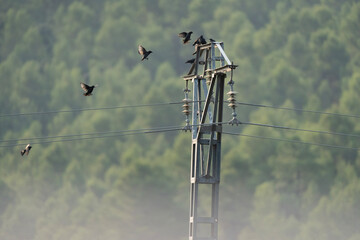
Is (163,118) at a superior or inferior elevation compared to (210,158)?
superior

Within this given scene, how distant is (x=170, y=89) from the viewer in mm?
90000

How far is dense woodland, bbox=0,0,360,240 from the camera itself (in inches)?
3088

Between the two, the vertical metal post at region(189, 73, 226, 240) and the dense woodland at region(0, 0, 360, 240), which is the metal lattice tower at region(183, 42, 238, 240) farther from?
the dense woodland at region(0, 0, 360, 240)

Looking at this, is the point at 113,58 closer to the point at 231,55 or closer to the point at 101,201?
the point at 231,55

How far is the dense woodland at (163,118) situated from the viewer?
78438 mm

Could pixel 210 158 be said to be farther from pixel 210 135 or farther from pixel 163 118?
pixel 163 118

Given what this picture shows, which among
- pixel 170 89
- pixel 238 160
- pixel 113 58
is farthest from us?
pixel 113 58

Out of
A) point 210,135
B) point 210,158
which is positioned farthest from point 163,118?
point 210,158

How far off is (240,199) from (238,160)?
15.2 feet

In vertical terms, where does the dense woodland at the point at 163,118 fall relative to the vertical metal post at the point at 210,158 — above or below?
above

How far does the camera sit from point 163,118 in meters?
90.6

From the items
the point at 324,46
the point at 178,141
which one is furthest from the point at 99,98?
the point at 324,46

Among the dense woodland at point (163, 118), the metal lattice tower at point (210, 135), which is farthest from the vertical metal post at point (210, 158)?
the dense woodland at point (163, 118)

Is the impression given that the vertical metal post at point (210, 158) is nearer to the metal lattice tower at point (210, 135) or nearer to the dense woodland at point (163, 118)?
the metal lattice tower at point (210, 135)
